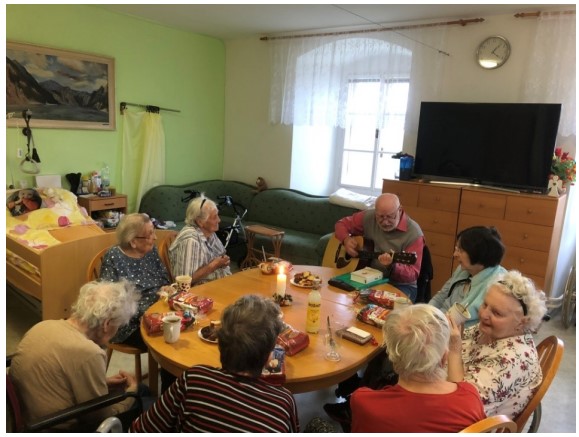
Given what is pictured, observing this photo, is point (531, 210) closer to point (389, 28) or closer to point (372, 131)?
point (372, 131)

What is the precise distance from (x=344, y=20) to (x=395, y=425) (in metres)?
4.07

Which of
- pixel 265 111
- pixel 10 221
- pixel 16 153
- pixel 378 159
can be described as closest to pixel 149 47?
pixel 265 111

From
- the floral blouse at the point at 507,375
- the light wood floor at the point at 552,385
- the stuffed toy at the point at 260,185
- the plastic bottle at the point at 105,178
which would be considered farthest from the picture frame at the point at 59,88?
the floral blouse at the point at 507,375

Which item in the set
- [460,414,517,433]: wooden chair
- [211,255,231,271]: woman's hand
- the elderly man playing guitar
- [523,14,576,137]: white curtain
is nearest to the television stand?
A: [523,14,576,137]: white curtain

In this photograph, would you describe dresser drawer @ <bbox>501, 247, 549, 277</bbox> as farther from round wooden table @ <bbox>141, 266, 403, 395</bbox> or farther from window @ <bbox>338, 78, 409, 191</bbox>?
round wooden table @ <bbox>141, 266, 403, 395</bbox>

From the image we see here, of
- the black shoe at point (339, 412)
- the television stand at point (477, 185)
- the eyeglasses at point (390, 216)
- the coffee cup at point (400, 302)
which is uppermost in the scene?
the television stand at point (477, 185)

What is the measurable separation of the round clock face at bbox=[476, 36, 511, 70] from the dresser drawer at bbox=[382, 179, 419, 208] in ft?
4.09

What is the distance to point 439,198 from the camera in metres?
3.77

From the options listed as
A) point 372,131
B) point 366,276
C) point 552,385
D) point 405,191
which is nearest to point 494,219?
point 405,191

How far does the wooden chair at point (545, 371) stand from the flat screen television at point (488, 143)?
7.16ft

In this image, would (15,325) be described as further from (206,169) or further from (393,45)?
(393,45)

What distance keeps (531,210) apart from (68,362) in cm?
328

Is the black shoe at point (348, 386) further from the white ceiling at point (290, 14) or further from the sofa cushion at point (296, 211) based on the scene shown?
the white ceiling at point (290, 14)

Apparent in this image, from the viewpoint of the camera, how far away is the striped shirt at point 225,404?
3.83 feet
